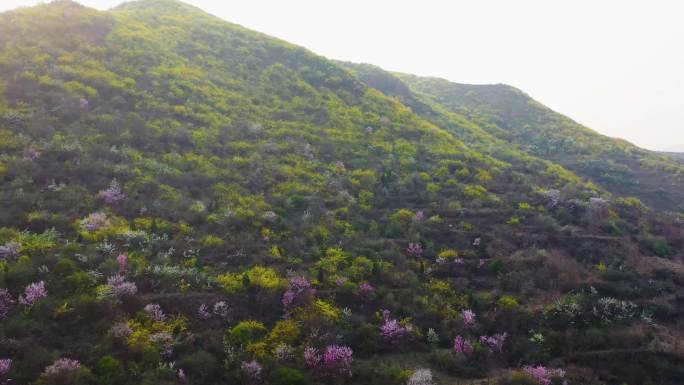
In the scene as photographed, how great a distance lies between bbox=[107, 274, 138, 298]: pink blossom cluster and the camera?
40.3ft

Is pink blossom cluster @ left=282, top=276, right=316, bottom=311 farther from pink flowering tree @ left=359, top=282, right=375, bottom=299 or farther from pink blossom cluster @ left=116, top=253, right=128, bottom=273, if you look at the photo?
pink blossom cluster @ left=116, top=253, right=128, bottom=273

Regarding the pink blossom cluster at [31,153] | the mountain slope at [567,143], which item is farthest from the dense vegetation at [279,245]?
the mountain slope at [567,143]

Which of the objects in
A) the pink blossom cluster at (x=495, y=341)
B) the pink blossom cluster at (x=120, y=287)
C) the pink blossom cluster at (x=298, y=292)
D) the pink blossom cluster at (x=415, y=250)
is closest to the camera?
the pink blossom cluster at (x=120, y=287)

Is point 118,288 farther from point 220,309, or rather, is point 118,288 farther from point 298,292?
point 298,292

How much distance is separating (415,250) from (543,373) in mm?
7393

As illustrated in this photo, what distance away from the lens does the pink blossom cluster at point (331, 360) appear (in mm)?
11203

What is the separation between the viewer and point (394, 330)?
1289cm

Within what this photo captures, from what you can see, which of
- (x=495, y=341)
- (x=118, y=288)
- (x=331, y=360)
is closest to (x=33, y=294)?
(x=118, y=288)

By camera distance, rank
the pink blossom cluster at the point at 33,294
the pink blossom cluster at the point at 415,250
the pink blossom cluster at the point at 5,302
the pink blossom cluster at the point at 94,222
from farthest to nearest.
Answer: the pink blossom cluster at the point at 415,250 → the pink blossom cluster at the point at 94,222 → the pink blossom cluster at the point at 33,294 → the pink blossom cluster at the point at 5,302

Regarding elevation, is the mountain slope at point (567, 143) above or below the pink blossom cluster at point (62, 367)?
above

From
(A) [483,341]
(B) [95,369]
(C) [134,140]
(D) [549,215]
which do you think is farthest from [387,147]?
(B) [95,369]

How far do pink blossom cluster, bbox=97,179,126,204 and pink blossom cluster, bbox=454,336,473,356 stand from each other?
45.5ft

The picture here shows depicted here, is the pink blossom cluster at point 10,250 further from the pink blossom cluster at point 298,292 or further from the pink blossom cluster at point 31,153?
the pink blossom cluster at point 298,292

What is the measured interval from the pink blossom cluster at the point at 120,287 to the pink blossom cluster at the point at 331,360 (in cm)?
541
